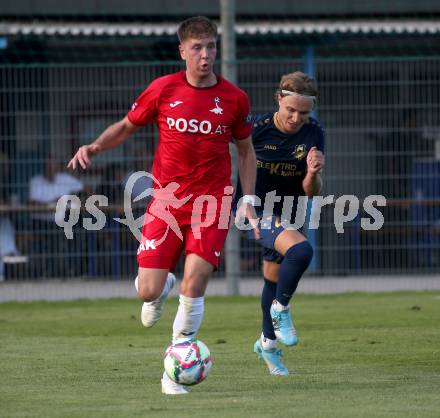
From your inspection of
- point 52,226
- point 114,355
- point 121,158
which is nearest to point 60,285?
point 52,226

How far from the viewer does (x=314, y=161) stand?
8.52 metres

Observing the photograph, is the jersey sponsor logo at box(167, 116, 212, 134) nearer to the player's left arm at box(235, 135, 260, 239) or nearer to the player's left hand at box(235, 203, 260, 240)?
the player's left arm at box(235, 135, 260, 239)

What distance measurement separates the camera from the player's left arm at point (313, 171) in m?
8.52

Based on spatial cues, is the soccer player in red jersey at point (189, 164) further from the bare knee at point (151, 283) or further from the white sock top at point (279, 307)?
the white sock top at point (279, 307)

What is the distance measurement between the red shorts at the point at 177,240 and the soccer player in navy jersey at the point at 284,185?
1059 mm

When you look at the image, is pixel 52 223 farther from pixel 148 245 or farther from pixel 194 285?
pixel 194 285

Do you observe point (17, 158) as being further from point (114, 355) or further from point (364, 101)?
point (114, 355)

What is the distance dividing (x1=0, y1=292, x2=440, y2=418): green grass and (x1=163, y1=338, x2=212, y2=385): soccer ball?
0.12 metres

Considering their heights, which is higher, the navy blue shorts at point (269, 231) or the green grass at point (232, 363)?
the navy blue shorts at point (269, 231)

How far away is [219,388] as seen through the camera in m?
7.77

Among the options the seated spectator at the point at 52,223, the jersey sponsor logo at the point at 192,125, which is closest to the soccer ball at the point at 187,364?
the jersey sponsor logo at the point at 192,125

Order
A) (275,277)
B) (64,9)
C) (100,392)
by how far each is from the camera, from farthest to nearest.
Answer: (64,9) < (275,277) < (100,392)

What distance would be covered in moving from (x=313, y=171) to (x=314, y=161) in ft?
0.25

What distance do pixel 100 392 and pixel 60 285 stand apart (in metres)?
7.85
